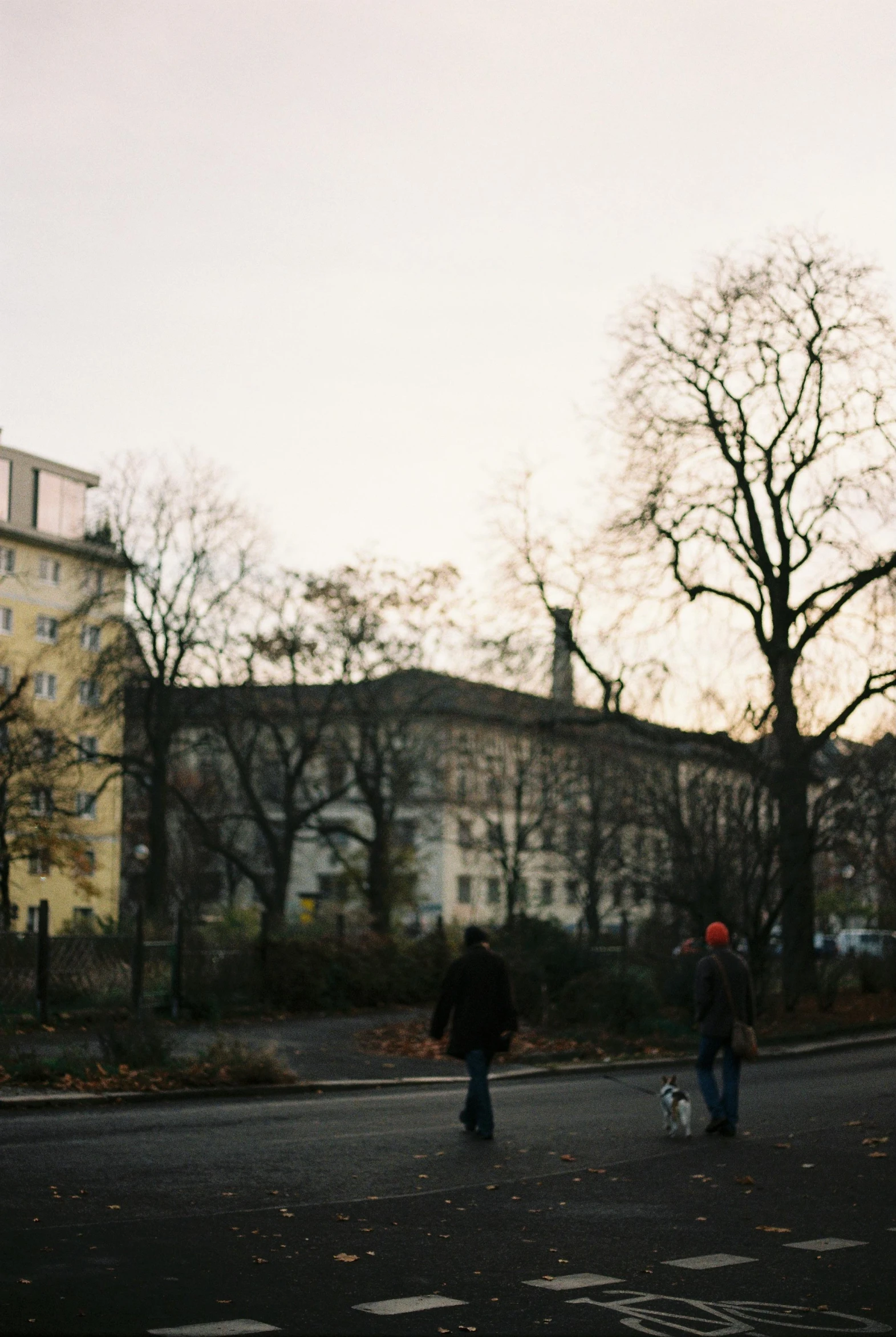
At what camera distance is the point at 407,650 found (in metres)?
50.0

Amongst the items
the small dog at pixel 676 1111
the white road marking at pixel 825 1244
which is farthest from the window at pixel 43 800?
the white road marking at pixel 825 1244

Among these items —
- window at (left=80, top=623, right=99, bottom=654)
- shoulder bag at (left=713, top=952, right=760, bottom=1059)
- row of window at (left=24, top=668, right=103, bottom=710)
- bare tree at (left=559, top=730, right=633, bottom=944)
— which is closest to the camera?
shoulder bag at (left=713, top=952, right=760, bottom=1059)

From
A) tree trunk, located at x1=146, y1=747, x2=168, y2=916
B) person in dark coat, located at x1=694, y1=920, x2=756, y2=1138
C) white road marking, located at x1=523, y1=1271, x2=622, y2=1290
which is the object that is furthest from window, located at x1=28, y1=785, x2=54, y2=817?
white road marking, located at x1=523, y1=1271, x2=622, y2=1290

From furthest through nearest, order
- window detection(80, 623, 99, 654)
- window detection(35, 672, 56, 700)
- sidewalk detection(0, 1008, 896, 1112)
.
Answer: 1. window detection(35, 672, 56, 700)
2. window detection(80, 623, 99, 654)
3. sidewalk detection(0, 1008, 896, 1112)

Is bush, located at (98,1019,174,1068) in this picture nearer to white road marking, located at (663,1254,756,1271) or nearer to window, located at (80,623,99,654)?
white road marking, located at (663,1254,756,1271)

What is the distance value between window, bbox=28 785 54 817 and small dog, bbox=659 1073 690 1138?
116 ft

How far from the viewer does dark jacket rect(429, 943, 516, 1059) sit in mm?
14672

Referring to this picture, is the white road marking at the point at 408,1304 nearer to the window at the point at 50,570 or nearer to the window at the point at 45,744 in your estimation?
the window at the point at 45,744

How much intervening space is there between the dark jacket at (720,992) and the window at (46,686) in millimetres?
73657

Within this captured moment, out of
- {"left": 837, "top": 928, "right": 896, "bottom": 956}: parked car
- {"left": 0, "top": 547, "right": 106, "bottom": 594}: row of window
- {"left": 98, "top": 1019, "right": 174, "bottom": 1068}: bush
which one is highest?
{"left": 0, "top": 547, "right": 106, "bottom": 594}: row of window

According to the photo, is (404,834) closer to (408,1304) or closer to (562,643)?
(562,643)

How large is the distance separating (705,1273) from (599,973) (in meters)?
19.7

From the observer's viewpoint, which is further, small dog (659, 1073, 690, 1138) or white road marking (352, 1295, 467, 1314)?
small dog (659, 1073, 690, 1138)

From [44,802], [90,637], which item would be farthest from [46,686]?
[44,802]
